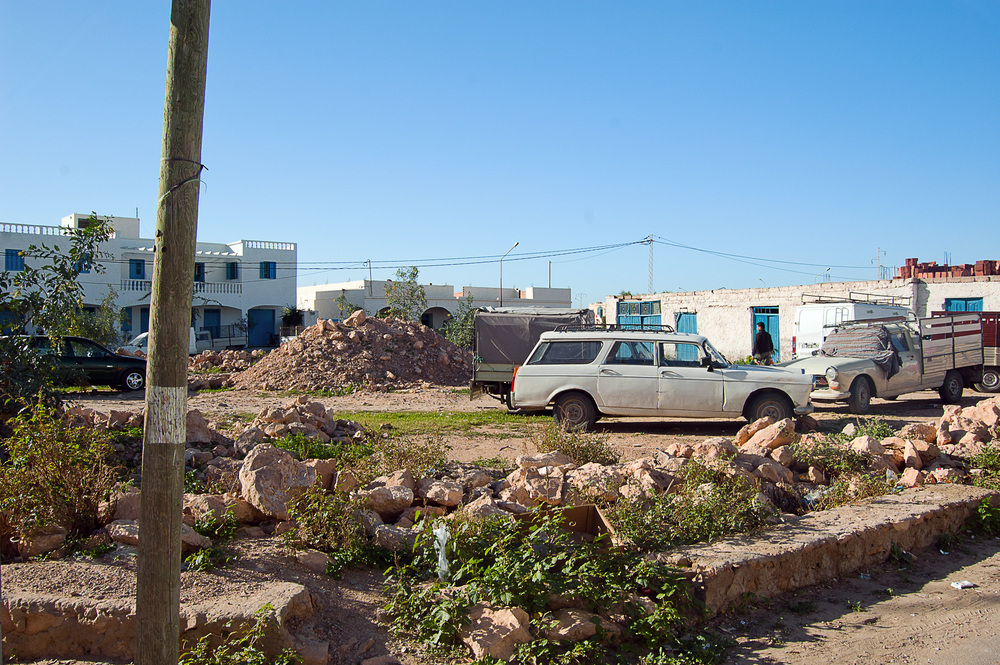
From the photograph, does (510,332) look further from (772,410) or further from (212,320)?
(212,320)

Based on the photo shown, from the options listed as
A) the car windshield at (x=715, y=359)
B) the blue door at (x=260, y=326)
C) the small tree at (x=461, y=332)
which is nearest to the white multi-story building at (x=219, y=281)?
the blue door at (x=260, y=326)

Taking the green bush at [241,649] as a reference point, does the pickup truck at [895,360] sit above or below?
above

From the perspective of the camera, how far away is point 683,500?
19.7 ft

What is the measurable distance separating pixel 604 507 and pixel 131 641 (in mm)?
3733

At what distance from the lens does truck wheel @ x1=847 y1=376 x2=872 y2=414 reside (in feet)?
45.1

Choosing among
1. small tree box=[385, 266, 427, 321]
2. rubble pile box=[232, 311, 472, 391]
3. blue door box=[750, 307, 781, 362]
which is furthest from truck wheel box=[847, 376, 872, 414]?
small tree box=[385, 266, 427, 321]

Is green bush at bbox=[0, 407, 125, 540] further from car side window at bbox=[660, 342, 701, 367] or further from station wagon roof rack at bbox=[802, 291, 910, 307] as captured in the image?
station wagon roof rack at bbox=[802, 291, 910, 307]

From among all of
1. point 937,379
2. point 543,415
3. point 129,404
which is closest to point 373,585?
point 543,415

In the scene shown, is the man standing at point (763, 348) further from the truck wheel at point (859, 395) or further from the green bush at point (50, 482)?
the green bush at point (50, 482)

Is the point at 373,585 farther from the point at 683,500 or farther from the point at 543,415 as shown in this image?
the point at 543,415

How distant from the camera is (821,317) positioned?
814 inches

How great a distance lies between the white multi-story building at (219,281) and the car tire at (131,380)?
16637 mm

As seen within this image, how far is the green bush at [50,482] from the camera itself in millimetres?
4672

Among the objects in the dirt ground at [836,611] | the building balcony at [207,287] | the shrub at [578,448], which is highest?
the building balcony at [207,287]
